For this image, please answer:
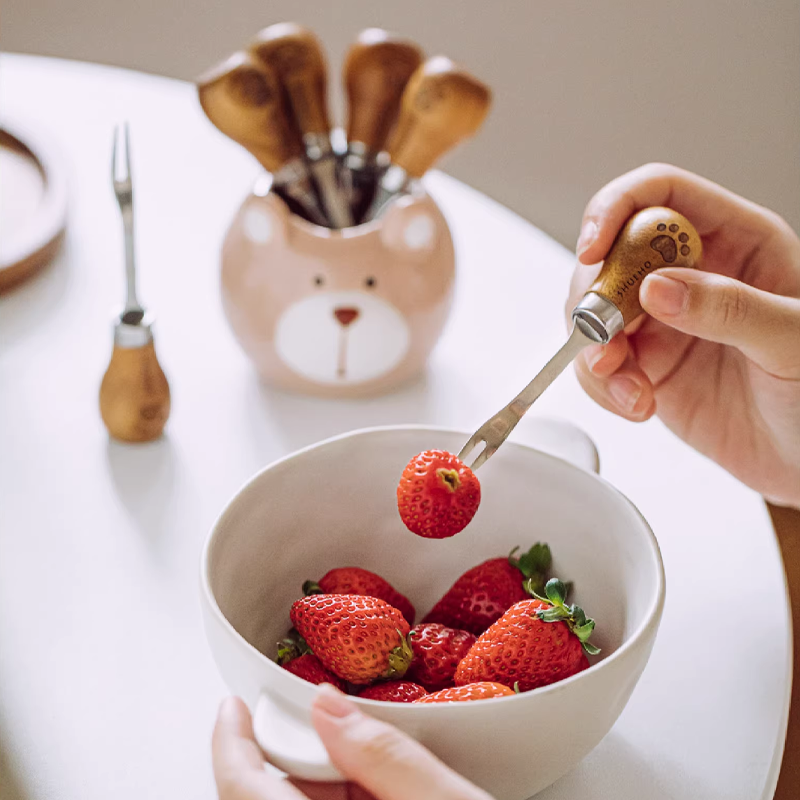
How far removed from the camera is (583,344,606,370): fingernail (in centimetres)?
85

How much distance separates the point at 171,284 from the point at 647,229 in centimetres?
55

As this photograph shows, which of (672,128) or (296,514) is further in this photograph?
(672,128)

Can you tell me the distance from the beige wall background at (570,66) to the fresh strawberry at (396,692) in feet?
6.24

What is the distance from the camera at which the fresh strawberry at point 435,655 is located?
588 mm

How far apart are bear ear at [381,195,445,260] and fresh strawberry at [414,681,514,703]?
43cm

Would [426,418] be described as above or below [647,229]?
below

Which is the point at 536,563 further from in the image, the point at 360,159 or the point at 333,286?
the point at 360,159

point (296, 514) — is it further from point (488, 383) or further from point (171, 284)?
point (171, 284)

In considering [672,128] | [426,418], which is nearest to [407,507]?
[426,418]

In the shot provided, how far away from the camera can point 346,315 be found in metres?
0.86

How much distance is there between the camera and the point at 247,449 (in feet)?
2.83

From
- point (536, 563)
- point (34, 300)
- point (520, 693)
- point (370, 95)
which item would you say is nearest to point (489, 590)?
point (536, 563)

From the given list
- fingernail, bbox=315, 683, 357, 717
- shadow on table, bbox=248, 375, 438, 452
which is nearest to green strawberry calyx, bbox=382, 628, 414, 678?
fingernail, bbox=315, 683, 357, 717

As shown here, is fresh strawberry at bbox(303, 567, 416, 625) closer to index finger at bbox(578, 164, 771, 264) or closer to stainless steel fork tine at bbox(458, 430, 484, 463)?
stainless steel fork tine at bbox(458, 430, 484, 463)
